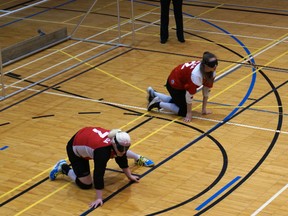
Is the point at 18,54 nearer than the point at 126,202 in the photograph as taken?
No

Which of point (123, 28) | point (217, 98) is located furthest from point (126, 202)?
point (123, 28)

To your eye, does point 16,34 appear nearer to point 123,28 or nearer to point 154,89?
point 123,28

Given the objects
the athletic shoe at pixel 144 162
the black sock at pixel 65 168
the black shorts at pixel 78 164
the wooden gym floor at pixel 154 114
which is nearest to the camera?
the wooden gym floor at pixel 154 114

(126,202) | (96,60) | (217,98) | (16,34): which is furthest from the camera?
(16,34)

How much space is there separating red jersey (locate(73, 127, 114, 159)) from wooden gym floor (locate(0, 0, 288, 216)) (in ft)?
1.83

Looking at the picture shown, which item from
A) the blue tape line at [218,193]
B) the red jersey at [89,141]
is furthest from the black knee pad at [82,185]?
the blue tape line at [218,193]

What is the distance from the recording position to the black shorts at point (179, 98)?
11461 millimetres

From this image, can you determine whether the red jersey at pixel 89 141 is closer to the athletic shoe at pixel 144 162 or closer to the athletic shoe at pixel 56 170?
the athletic shoe at pixel 56 170

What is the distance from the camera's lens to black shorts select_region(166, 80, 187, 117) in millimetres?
11461

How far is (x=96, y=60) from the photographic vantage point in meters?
14.3

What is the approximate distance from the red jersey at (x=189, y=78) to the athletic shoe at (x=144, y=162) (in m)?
1.55

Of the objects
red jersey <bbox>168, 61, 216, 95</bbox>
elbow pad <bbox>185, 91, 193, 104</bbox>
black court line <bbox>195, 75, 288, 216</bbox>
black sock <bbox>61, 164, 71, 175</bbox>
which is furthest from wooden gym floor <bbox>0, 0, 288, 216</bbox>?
red jersey <bbox>168, 61, 216, 95</bbox>

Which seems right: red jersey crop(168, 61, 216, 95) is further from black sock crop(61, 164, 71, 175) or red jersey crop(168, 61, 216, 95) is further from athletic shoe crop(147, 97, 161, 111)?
black sock crop(61, 164, 71, 175)

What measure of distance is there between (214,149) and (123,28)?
20.7ft
